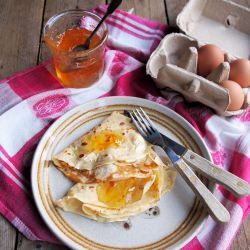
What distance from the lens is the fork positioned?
84 centimetres

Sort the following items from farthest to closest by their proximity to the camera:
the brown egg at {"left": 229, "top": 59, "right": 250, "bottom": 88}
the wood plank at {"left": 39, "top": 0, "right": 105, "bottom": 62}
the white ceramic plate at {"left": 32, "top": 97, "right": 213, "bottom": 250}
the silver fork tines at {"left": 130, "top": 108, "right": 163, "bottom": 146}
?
the wood plank at {"left": 39, "top": 0, "right": 105, "bottom": 62} < the brown egg at {"left": 229, "top": 59, "right": 250, "bottom": 88} < the silver fork tines at {"left": 130, "top": 108, "right": 163, "bottom": 146} < the white ceramic plate at {"left": 32, "top": 97, "right": 213, "bottom": 250}

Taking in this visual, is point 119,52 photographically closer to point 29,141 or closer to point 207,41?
point 207,41

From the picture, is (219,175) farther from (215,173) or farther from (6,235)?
(6,235)

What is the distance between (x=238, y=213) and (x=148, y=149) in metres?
0.27

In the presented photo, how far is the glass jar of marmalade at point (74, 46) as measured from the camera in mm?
1075

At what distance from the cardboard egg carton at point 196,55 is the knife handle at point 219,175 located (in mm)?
222

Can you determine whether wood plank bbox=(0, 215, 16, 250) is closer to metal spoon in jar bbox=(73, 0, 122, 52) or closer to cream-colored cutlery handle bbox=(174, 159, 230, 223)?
cream-colored cutlery handle bbox=(174, 159, 230, 223)

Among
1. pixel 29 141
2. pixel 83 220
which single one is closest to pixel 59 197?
pixel 83 220

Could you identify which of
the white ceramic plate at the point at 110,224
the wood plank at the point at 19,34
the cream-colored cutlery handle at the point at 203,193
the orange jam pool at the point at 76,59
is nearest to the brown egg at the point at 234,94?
the white ceramic plate at the point at 110,224

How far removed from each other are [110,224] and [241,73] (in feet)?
1.94

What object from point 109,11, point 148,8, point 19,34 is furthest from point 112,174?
point 148,8

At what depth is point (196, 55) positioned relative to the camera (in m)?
1.12

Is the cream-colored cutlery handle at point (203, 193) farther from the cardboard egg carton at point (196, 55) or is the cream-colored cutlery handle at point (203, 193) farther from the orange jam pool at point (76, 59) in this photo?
the orange jam pool at point (76, 59)

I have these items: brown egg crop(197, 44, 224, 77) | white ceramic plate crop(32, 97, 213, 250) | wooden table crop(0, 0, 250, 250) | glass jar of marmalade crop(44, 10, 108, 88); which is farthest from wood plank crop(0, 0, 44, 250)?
brown egg crop(197, 44, 224, 77)
